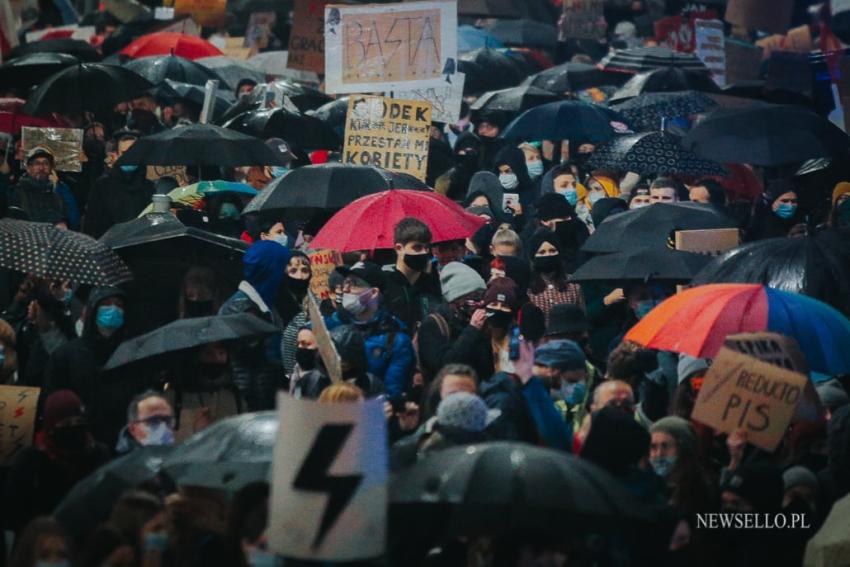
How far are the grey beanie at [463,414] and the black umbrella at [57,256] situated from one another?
10.1 ft

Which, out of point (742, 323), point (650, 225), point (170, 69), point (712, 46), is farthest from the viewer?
point (712, 46)

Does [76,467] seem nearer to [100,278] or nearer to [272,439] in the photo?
[272,439]

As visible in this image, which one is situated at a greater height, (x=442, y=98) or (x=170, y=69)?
(x=170, y=69)

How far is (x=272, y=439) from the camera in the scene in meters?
9.10

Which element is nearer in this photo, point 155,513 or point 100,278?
point 155,513

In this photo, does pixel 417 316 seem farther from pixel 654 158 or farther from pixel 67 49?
pixel 67 49

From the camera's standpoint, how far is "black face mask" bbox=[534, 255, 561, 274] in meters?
13.8

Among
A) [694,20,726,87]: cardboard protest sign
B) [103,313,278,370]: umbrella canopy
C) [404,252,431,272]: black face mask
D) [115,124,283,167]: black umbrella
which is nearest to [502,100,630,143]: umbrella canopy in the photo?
[115,124,283,167]: black umbrella

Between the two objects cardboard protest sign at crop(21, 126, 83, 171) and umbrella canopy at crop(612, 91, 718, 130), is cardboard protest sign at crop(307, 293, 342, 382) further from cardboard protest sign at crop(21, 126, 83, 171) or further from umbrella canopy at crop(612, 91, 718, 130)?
umbrella canopy at crop(612, 91, 718, 130)

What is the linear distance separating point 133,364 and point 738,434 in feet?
10.1

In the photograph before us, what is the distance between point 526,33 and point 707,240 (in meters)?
14.4

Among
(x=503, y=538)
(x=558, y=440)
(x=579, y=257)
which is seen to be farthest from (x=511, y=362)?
(x=579, y=257)

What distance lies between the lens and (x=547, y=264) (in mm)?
13805

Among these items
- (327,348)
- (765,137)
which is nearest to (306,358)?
(327,348)
